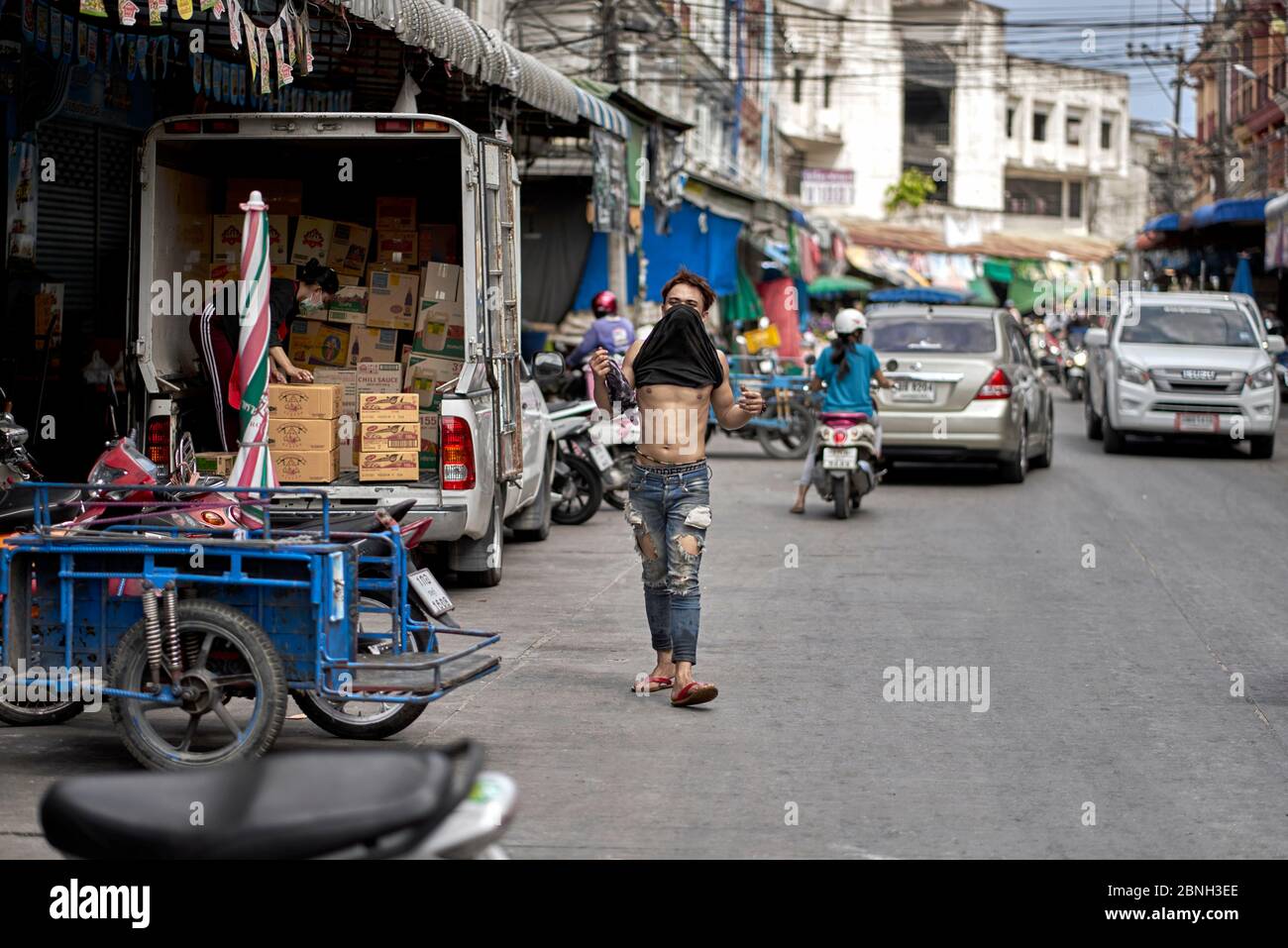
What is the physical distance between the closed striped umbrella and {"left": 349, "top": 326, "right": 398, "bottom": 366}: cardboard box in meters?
2.97

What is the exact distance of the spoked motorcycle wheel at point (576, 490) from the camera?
→ 46.6 feet

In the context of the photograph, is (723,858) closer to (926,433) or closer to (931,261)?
(926,433)

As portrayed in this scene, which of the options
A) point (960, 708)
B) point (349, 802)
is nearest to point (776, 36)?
point (960, 708)

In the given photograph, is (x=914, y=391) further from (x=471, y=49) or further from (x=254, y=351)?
(x=254, y=351)

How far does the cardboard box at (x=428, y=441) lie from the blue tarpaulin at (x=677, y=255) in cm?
1253

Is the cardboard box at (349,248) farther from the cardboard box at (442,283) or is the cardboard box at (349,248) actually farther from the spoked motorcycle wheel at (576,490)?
the spoked motorcycle wheel at (576,490)

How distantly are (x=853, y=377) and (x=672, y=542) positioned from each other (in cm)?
740

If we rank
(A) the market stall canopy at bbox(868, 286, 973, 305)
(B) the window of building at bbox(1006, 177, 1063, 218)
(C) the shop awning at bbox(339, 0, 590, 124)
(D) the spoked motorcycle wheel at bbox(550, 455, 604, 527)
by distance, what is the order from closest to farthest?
(C) the shop awning at bbox(339, 0, 590, 124) → (D) the spoked motorcycle wheel at bbox(550, 455, 604, 527) → (A) the market stall canopy at bbox(868, 286, 973, 305) → (B) the window of building at bbox(1006, 177, 1063, 218)

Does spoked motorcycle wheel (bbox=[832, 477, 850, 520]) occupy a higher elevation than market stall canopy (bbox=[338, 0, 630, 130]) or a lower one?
lower

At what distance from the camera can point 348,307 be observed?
11.5m

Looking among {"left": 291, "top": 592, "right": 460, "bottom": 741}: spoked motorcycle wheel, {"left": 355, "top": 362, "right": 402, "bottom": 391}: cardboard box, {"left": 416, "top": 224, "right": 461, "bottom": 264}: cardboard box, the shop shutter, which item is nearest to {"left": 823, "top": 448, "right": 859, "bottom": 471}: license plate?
{"left": 416, "top": 224, "right": 461, "bottom": 264}: cardboard box

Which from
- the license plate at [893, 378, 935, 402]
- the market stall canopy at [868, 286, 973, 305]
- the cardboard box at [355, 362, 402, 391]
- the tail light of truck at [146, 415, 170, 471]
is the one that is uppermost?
the market stall canopy at [868, 286, 973, 305]

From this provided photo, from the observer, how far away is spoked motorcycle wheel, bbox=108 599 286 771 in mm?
5988

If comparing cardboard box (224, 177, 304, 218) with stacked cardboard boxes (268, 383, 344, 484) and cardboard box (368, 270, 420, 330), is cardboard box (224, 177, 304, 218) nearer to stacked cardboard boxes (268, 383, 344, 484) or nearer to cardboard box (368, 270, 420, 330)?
cardboard box (368, 270, 420, 330)
